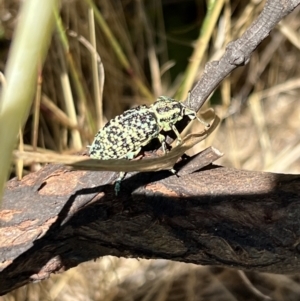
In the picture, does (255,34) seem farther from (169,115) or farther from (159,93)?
(159,93)

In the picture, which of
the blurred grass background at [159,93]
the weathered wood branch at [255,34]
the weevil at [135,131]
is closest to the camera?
the weathered wood branch at [255,34]

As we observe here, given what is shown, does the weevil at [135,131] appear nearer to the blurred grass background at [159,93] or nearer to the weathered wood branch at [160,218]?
the weathered wood branch at [160,218]

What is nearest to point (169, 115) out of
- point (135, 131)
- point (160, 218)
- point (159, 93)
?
point (135, 131)

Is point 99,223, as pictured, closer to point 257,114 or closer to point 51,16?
point 51,16

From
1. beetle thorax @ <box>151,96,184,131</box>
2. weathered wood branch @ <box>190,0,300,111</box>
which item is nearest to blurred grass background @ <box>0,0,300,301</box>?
beetle thorax @ <box>151,96,184,131</box>

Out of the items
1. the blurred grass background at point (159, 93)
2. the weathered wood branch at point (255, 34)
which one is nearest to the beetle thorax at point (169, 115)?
the weathered wood branch at point (255, 34)

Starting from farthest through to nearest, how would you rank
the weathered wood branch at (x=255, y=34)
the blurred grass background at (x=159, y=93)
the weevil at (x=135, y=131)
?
the blurred grass background at (x=159, y=93) < the weevil at (x=135, y=131) < the weathered wood branch at (x=255, y=34)
